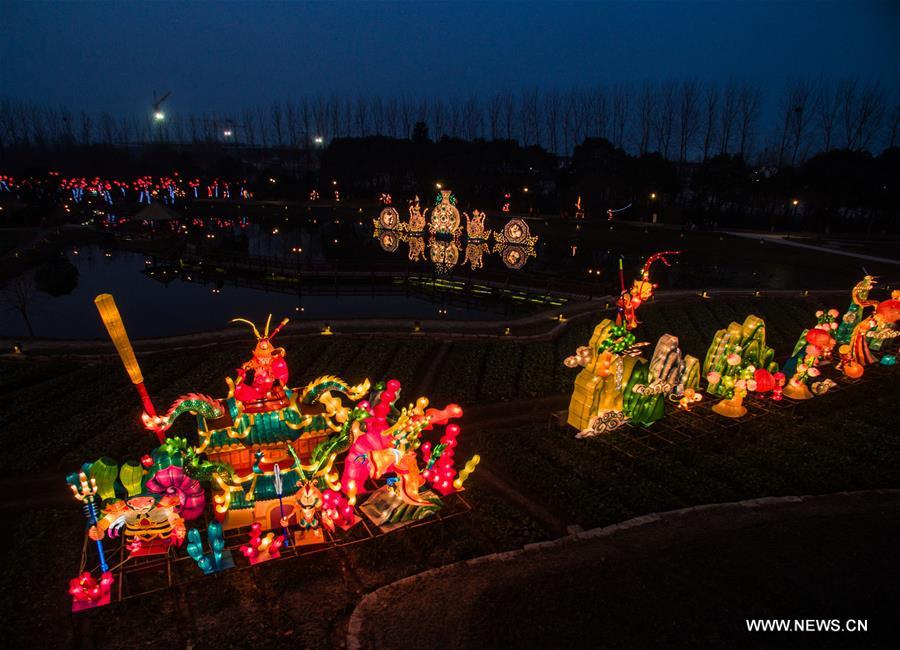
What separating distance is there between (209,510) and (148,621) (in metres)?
2.67

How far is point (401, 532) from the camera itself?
10.9m

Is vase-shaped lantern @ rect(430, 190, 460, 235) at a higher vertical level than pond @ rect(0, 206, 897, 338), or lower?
higher

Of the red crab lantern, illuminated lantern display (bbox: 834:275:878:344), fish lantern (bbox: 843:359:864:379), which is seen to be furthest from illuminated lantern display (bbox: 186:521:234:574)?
illuminated lantern display (bbox: 834:275:878:344)

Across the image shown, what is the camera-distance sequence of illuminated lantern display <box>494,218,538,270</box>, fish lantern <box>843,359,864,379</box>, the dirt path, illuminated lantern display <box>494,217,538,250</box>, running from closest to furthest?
the dirt path → fish lantern <box>843,359,864,379</box> → illuminated lantern display <box>494,218,538,270</box> → illuminated lantern display <box>494,217,538,250</box>

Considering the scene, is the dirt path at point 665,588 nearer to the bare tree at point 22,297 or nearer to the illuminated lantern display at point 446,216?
the bare tree at point 22,297

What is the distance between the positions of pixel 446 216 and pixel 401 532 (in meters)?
45.1

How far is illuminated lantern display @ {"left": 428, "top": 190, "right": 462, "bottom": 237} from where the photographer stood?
2095 inches

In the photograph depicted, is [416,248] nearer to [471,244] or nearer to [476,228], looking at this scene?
[471,244]

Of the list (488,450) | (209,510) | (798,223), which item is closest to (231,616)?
(209,510)

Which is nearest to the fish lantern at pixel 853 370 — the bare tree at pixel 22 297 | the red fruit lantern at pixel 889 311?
the red fruit lantern at pixel 889 311

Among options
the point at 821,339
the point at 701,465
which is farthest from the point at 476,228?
the point at 701,465

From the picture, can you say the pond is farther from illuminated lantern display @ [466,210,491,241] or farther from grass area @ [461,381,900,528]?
grass area @ [461,381,900,528]

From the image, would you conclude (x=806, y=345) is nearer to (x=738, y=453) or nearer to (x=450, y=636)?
(x=738, y=453)

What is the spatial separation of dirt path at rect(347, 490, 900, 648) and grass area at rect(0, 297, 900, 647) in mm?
616
